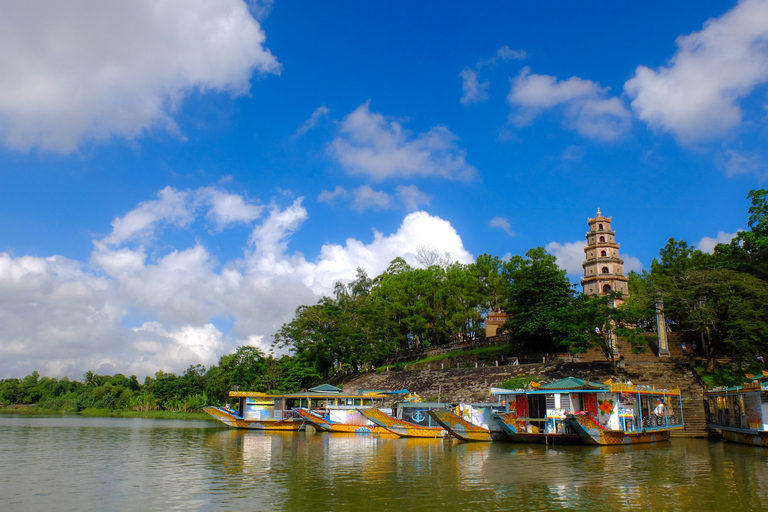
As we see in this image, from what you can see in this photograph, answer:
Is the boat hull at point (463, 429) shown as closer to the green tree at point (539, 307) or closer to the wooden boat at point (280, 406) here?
the wooden boat at point (280, 406)

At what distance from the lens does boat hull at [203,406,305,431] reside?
1332 inches

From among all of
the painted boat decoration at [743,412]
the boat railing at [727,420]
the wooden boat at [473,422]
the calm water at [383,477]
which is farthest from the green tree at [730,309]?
the wooden boat at [473,422]

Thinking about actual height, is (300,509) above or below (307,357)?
below

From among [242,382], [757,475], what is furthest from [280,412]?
[757,475]

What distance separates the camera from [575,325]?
32438mm

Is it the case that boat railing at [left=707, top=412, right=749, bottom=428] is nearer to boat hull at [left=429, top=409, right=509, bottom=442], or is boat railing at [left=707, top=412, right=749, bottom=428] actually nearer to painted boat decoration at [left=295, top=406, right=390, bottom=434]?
boat hull at [left=429, top=409, right=509, bottom=442]

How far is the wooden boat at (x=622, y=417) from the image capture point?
21547 millimetres

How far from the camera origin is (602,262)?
182 feet

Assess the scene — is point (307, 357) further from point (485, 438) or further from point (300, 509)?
point (300, 509)

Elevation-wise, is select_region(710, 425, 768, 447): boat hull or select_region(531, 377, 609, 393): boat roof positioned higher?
select_region(531, 377, 609, 393): boat roof

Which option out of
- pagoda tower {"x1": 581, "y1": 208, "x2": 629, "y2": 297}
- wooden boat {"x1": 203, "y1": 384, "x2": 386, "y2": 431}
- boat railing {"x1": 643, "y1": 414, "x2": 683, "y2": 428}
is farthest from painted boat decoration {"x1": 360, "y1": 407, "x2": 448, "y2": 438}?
pagoda tower {"x1": 581, "y1": 208, "x2": 629, "y2": 297}

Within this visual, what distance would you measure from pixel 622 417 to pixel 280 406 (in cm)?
2054

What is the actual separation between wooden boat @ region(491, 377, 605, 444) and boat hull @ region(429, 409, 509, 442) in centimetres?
77

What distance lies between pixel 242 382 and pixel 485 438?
36131 mm
